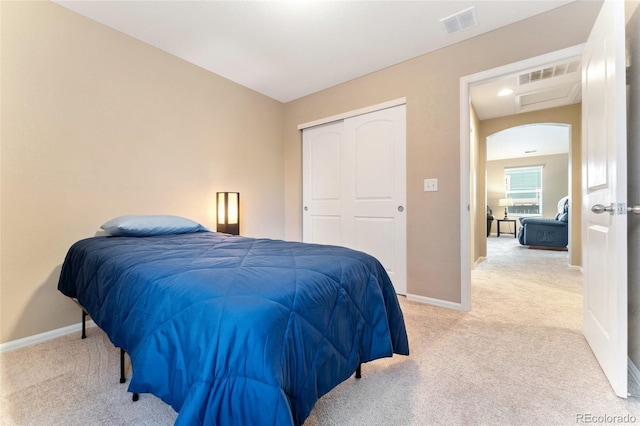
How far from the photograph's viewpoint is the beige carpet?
1.20 metres

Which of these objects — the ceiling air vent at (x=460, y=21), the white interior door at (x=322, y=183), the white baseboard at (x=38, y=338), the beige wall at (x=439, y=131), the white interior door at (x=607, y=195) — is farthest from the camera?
the white interior door at (x=322, y=183)

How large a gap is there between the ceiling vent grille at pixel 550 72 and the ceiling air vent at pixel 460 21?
1056 millimetres

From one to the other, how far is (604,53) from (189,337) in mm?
2382

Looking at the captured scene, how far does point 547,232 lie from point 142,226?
7.09 m

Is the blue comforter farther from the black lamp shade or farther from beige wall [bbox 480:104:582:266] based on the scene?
beige wall [bbox 480:104:582:266]

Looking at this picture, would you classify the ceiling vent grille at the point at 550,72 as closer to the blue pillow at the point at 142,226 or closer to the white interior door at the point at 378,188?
the white interior door at the point at 378,188

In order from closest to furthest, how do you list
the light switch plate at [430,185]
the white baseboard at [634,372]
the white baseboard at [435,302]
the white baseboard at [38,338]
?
1. the white baseboard at [634,372]
2. the white baseboard at [38,338]
3. the white baseboard at [435,302]
4. the light switch plate at [430,185]

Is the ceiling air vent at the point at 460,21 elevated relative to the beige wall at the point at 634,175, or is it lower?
elevated

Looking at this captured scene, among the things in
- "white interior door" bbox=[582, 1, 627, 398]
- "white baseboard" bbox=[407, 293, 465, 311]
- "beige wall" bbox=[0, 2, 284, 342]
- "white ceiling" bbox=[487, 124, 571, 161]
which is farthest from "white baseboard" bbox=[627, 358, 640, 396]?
"white ceiling" bbox=[487, 124, 571, 161]

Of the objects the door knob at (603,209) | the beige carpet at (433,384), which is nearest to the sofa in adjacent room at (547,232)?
the beige carpet at (433,384)

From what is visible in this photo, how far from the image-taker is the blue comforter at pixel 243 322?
728 millimetres

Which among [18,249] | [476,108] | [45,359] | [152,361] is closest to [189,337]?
[152,361]

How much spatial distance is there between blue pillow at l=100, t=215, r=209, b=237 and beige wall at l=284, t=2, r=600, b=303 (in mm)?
2153

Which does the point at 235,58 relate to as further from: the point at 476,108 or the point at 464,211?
the point at 476,108
